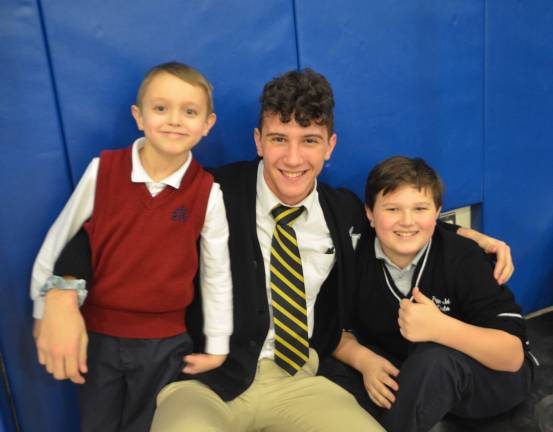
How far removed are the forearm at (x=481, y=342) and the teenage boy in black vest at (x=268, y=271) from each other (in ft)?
0.85

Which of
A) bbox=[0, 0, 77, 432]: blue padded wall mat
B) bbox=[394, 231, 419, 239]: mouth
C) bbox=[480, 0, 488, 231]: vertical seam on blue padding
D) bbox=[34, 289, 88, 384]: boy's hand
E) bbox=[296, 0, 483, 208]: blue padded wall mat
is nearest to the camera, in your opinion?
bbox=[34, 289, 88, 384]: boy's hand

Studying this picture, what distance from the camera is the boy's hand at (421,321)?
1349 millimetres

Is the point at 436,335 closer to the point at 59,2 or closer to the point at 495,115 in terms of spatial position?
the point at 495,115

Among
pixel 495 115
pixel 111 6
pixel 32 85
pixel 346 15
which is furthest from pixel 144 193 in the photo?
pixel 495 115

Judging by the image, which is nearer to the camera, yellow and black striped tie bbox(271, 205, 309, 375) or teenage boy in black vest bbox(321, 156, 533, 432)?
teenage boy in black vest bbox(321, 156, 533, 432)

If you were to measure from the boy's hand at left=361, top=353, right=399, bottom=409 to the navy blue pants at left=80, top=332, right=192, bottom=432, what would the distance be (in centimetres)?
62

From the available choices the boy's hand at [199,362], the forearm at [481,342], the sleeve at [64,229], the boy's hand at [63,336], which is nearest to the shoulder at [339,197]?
the forearm at [481,342]

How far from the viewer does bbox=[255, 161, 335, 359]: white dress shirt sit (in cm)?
148

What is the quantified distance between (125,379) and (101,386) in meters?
0.07

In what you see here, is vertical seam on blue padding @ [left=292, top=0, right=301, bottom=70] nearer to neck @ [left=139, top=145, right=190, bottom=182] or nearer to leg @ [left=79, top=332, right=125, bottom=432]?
neck @ [left=139, top=145, right=190, bottom=182]

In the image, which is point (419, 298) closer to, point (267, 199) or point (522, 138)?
point (267, 199)

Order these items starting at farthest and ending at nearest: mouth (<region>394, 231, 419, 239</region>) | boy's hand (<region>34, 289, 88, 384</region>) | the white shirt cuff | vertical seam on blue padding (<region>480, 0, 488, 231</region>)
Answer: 1. vertical seam on blue padding (<region>480, 0, 488, 231</region>)
2. mouth (<region>394, 231, 419, 239</region>)
3. the white shirt cuff
4. boy's hand (<region>34, 289, 88, 384</region>)

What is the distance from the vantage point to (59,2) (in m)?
1.27

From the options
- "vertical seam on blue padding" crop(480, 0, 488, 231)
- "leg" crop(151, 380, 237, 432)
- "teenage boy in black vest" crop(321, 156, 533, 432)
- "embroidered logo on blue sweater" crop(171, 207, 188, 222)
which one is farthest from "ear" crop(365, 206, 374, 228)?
"vertical seam on blue padding" crop(480, 0, 488, 231)
